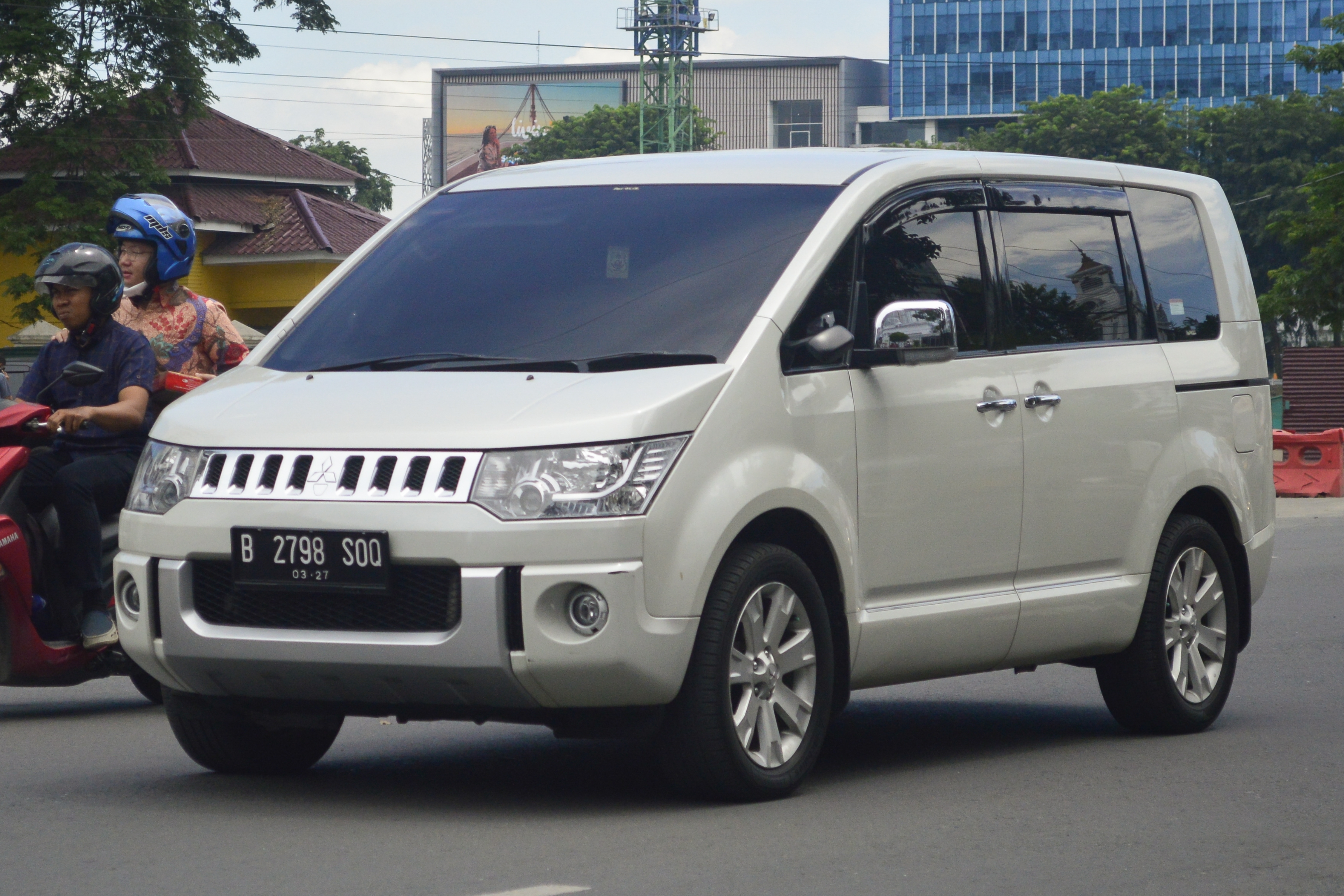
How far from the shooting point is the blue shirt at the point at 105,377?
815cm

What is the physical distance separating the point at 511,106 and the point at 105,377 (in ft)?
397

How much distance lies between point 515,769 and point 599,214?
179 cm

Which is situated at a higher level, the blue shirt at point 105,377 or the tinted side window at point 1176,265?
the tinted side window at point 1176,265

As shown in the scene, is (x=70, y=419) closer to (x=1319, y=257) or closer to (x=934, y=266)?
(x=934, y=266)

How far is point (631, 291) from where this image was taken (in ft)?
20.8

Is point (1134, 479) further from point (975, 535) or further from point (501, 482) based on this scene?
point (501, 482)

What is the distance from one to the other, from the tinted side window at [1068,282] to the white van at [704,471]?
0.01 m

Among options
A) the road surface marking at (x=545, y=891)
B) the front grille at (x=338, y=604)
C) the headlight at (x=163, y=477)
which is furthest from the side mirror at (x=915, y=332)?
the road surface marking at (x=545, y=891)

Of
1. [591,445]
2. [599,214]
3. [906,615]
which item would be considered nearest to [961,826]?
[906,615]

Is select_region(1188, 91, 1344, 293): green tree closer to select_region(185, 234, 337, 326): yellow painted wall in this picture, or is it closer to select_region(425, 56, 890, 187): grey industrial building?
select_region(185, 234, 337, 326): yellow painted wall

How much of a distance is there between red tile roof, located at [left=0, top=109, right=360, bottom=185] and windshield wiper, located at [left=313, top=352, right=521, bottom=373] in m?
33.6

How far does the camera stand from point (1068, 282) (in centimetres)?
752

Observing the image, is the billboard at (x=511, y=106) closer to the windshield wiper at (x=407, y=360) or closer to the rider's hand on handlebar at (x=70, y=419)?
the rider's hand on handlebar at (x=70, y=419)

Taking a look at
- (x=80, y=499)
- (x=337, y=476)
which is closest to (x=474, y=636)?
(x=337, y=476)
